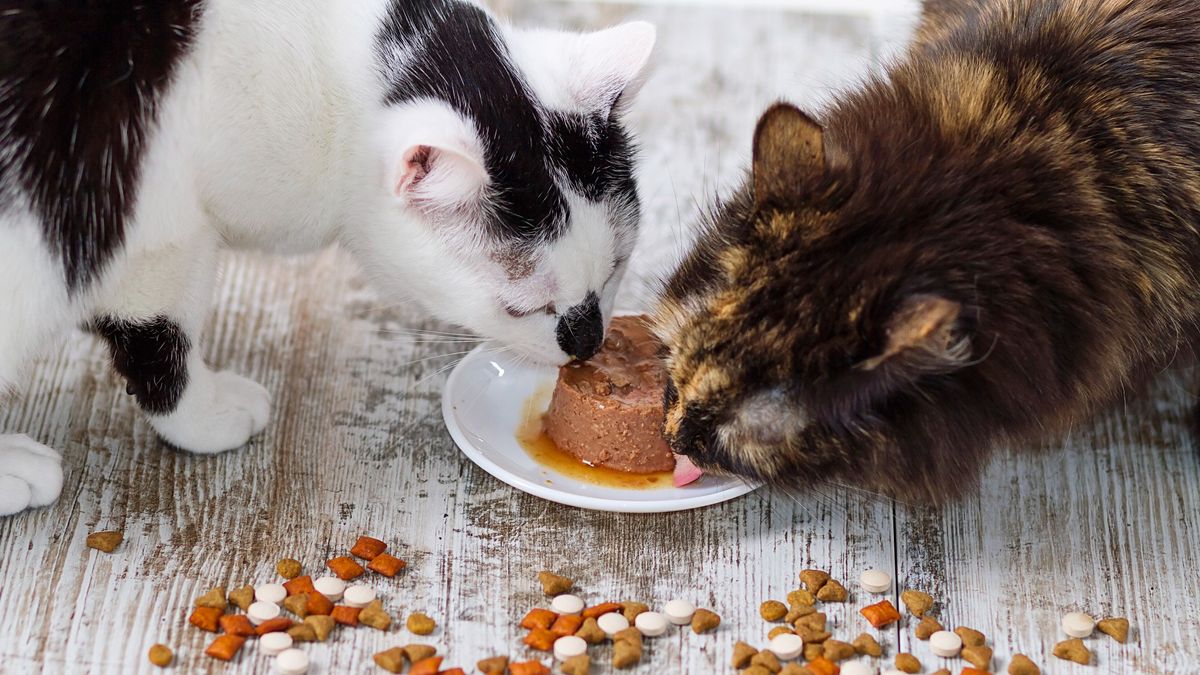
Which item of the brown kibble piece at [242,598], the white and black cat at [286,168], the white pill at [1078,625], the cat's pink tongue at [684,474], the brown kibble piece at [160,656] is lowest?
the brown kibble piece at [160,656]

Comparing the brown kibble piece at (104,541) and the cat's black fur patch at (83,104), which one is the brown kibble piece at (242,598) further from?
the cat's black fur patch at (83,104)

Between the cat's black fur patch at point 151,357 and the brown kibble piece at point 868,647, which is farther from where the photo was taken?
the cat's black fur patch at point 151,357

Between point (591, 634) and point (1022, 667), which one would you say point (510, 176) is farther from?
point (1022, 667)

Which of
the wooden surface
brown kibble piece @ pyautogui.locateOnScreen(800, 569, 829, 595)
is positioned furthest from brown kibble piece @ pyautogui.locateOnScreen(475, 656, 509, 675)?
brown kibble piece @ pyautogui.locateOnScreen(800, 569, 829, 595)

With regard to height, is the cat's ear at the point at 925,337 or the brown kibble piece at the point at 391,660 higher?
the cat's ear at the point at 925,337

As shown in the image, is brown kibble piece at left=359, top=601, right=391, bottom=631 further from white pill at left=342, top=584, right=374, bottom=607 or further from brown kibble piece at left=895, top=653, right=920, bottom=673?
brown kibble piece at left=895, top=653, right=920, bottom=673

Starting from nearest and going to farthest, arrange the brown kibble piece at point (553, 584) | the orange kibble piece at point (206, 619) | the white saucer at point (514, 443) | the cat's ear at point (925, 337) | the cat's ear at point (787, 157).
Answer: the cat's ear at point (925, 337) < the cat's ear at point (787, 157) < the orange kibble piece at point (206, 619) < the brown kibble piece at point (553, 584) < the white saucer at point (514, 443)

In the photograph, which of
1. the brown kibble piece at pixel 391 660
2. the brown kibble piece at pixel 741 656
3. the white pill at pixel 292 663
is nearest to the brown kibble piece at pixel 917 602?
the brown kibble piece at pixel 741 656
